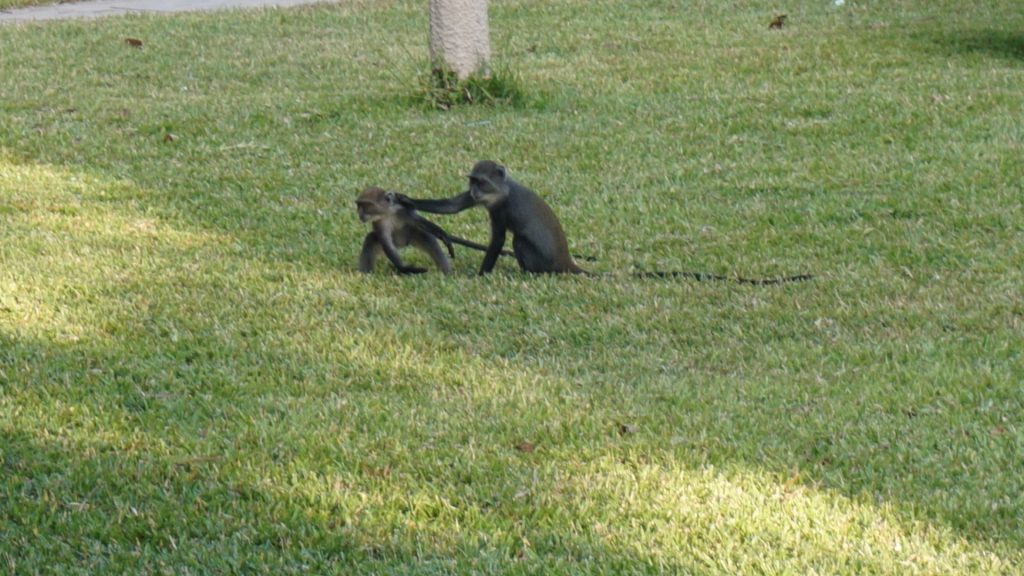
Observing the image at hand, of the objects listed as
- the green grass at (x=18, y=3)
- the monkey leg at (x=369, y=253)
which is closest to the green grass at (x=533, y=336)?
the monkey leg at (x=369, y=253)

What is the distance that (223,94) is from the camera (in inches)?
462

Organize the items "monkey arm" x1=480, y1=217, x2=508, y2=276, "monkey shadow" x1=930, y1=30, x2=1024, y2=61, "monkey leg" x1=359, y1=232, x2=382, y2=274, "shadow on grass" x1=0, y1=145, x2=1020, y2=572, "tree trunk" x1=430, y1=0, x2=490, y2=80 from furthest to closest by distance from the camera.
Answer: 1. "monkey shadow" x1=930, y1=30, x2=1024, y2=61
2. "tree trunk" x1=430, y1=0, x2=490, y2=80
3. "monkey leg" x1=359, y1=232, x2=382, y2=274
4. "monkey arm" x1=480, y1=217, x2=508, y2=276
5. "shadow on grass" x1=0, y1=145, x2=1020, y2=572

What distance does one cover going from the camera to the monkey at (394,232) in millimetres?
6875

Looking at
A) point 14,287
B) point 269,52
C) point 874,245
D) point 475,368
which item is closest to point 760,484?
point 475,368

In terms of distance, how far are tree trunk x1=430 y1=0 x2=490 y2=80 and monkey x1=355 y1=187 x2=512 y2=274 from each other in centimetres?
424

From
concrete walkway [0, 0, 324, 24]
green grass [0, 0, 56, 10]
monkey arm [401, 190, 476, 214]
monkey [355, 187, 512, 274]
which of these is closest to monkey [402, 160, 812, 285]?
monkey arm [401, 190, 476, 214]

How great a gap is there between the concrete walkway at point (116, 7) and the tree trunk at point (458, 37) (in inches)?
265

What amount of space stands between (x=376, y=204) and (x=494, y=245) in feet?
2.03

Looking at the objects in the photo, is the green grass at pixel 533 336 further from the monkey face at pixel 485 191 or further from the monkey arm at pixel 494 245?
the monkey face at pixel 485 191

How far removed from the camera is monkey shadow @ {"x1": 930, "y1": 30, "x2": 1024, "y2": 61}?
40.4 feet

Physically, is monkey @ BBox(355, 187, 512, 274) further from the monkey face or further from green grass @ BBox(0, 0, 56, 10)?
green grass @ BBox(0, 0, 56, 10)

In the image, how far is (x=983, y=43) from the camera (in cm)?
1273

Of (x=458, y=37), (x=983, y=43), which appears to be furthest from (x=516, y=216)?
(x=983, y=43)

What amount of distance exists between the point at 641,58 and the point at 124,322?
751 cm
